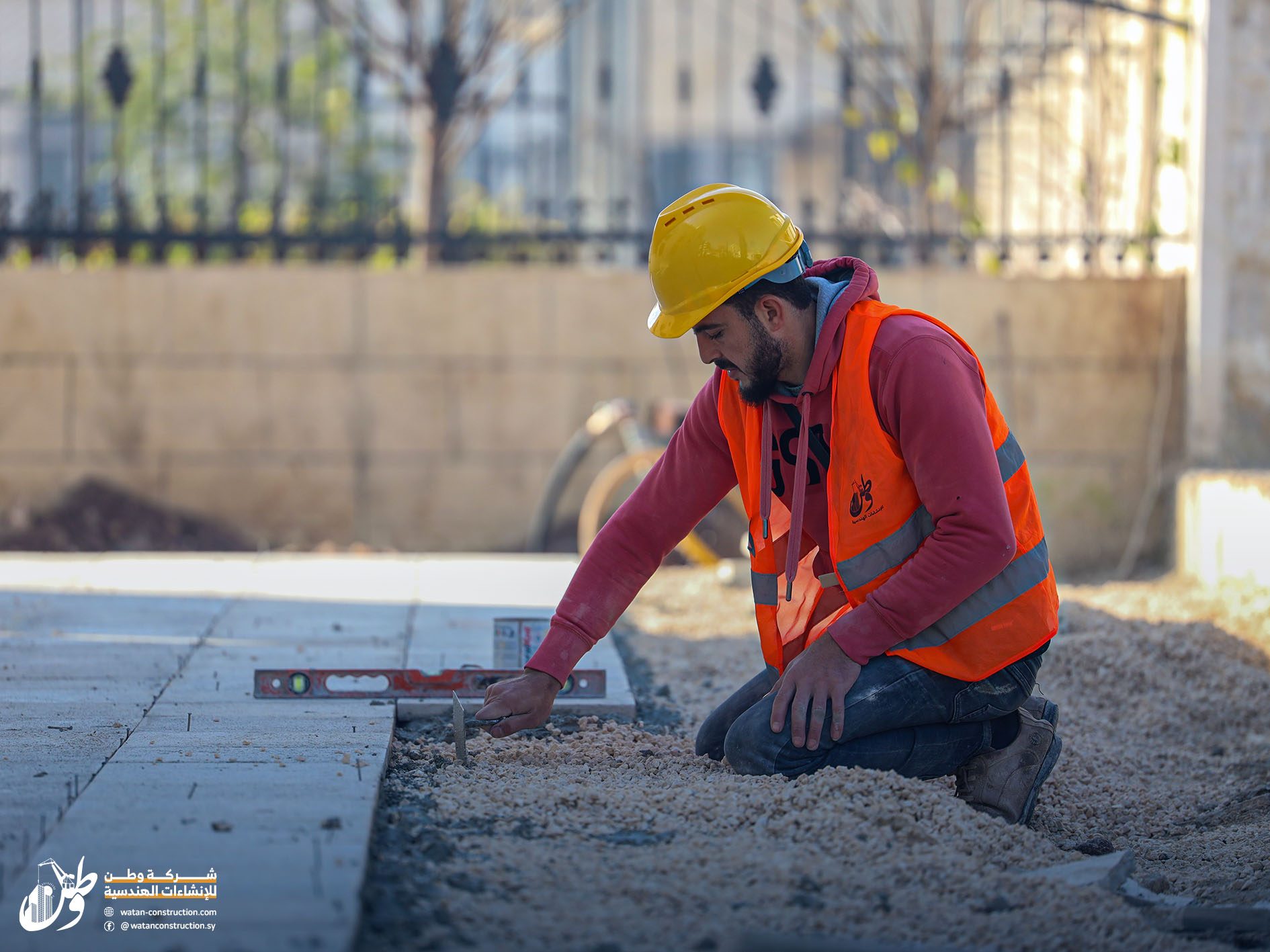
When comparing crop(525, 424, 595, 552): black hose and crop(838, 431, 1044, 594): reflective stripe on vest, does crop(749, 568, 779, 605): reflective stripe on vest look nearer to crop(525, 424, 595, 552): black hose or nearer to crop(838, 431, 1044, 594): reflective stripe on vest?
crop(838, 431, 1044, 594): reflective stripe on vest

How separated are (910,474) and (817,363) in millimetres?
337

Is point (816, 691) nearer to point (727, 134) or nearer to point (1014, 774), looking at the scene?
point (1014, 774)

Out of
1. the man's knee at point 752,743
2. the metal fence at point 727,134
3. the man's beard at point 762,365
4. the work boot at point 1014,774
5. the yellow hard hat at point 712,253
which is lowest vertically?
the work boot at point 1014,774

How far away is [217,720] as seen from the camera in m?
3.57

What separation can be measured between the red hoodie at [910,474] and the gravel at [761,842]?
355 mm

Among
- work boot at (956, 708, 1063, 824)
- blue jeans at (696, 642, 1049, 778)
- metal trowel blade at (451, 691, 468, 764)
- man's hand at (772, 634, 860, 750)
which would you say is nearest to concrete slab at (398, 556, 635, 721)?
metal trowel blade at (451, 691, 468, 764)

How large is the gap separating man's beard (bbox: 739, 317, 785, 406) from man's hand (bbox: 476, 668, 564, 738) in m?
0.87

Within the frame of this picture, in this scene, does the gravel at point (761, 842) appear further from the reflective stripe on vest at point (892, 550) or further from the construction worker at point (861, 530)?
the reflective stripe on vest at point (892, 550)

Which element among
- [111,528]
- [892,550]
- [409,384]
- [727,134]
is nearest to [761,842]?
[892,550]

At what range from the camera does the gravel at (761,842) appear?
2.37m

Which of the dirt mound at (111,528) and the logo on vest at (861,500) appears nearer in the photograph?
the logo on vest at (861,500)

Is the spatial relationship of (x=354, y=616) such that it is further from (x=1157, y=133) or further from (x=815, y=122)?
(x=815, y=122)

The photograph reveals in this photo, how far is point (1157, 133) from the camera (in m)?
8.12

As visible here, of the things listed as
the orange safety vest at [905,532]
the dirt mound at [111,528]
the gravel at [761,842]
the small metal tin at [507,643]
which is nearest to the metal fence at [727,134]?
the dirt mound at [111,528]
